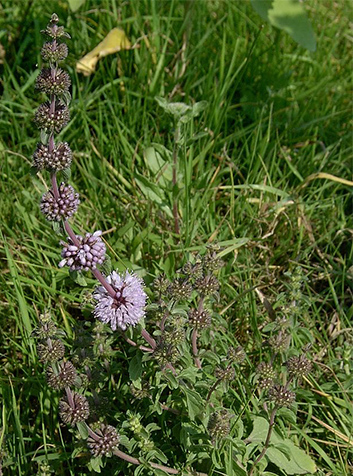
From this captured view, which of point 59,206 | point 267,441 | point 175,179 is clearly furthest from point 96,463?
point 175,179

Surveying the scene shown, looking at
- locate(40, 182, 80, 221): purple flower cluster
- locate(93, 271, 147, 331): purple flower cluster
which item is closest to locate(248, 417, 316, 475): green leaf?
locate(93, 271, 147, 331): purple flower cluster

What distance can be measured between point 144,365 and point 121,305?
31 centimetres

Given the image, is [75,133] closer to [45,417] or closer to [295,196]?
[295,196]

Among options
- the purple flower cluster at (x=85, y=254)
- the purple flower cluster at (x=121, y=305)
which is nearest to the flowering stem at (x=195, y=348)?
the purple flower cluster at (x=121, y=305)

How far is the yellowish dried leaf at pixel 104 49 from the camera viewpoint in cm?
329

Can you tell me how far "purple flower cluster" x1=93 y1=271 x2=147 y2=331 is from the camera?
1.75 metres

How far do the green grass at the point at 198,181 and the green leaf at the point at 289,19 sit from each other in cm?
22

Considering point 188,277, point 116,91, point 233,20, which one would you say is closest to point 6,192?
point 116,91

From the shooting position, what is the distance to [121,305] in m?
1.75

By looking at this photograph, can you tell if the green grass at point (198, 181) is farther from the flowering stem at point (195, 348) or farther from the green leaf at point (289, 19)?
the flowering stem at point (195, 348)

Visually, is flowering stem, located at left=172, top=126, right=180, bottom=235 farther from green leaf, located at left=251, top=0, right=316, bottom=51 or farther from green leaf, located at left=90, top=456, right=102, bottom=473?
green leaf, located at left=90, top=456, right=102, bottom=473

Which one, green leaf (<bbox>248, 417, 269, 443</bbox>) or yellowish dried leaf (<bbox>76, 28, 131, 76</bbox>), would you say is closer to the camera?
green leaf (<bbox>248, 417, 269, 443</bbox>)

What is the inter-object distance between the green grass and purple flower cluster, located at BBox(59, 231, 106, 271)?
2.34 ft

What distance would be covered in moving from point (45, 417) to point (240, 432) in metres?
0.69
